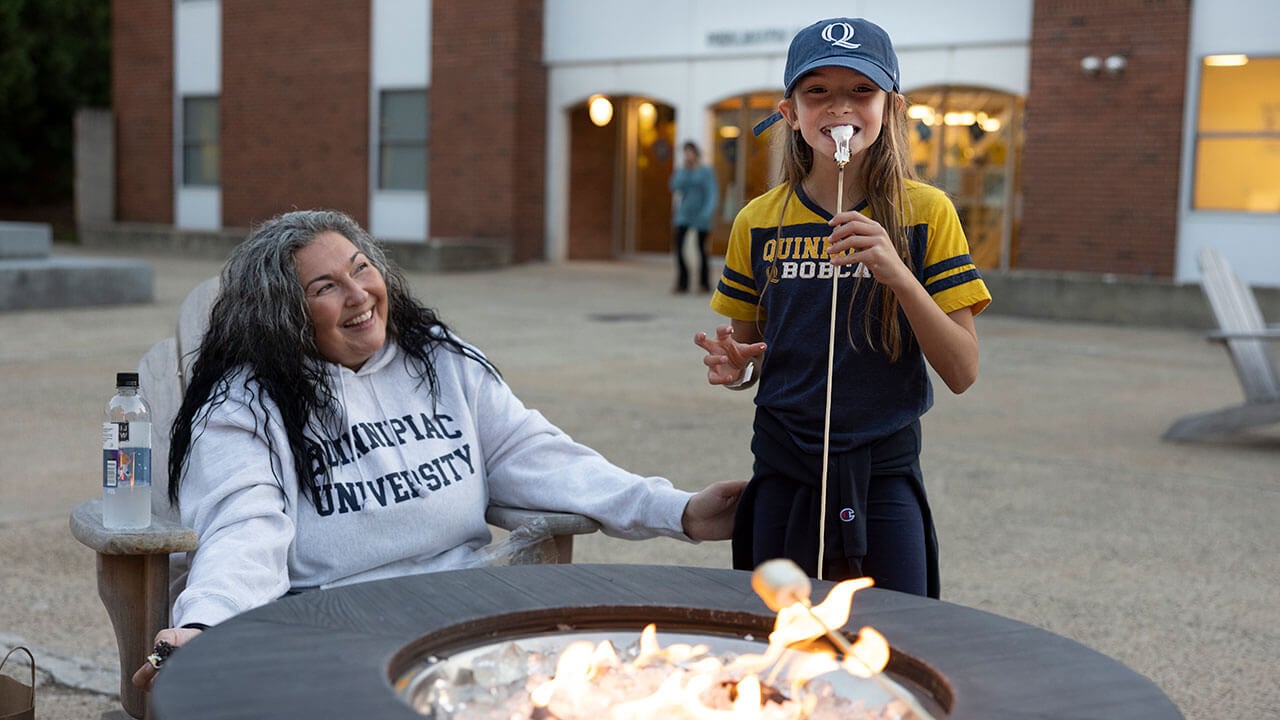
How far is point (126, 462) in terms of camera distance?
2545 millimetres

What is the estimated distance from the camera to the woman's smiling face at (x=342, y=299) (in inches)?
107

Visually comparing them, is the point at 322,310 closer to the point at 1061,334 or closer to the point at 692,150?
the point at 1061,334

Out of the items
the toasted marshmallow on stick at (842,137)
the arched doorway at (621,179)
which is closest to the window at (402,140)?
the arched doorway at (621,179)

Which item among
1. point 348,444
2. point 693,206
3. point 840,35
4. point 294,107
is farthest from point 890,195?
point 294,107

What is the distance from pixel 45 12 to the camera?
1298 inches

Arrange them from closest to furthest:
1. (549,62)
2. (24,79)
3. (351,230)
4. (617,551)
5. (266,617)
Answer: (266,617)
(351,230)
(617,551)
(549,62)
(24,79)

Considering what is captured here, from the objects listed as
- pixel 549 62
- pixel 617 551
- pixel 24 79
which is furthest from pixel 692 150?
pixel 24 79

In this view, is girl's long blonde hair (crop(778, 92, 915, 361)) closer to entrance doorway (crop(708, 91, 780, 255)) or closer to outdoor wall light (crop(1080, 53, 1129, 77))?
outdoor wall light (crop(1080, 53, 1129, 77))

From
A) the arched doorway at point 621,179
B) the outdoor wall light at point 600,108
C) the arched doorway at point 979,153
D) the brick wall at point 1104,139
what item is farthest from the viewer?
the arched doorway at point 621,179

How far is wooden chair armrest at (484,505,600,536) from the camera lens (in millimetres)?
2863

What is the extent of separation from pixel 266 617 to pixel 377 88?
22253 mm

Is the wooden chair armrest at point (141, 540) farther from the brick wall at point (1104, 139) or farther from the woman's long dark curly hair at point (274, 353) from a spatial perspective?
the brick wall at point (1104, 139)

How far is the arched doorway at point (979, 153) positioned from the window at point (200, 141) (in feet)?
43.0

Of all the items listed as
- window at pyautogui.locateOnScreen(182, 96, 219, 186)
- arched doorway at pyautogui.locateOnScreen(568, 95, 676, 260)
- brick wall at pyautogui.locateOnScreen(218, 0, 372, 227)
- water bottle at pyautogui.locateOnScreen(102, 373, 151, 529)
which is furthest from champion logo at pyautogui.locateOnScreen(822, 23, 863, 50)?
window at pyautogui.locateOnScreen(182, 96, 219, 186)
